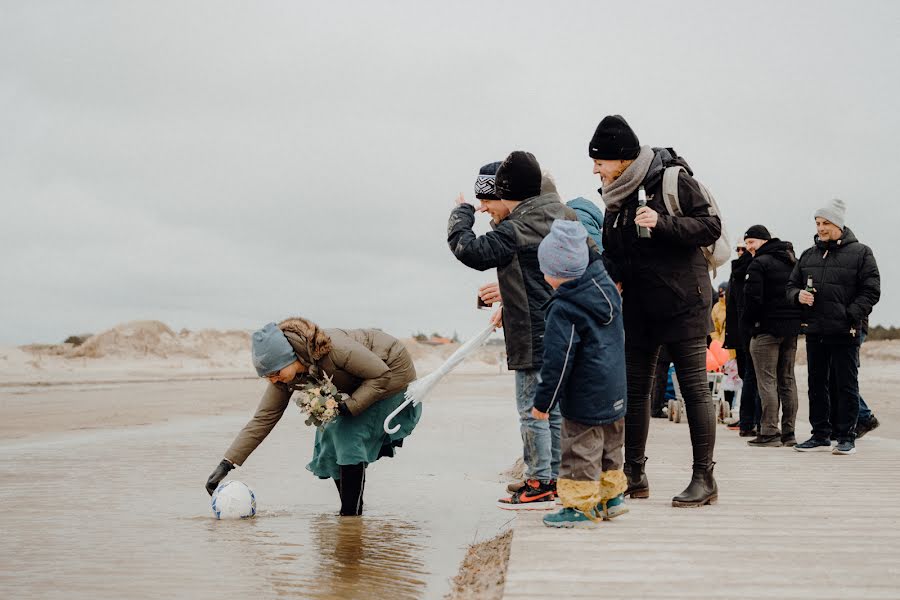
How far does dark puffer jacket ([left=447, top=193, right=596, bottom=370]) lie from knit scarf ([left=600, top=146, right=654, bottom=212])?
405 millimetres

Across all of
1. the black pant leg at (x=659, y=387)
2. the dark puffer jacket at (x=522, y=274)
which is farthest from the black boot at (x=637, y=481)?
the black pant leg at (x=659, y=387)

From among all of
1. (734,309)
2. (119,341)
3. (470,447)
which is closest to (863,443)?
(734,309)

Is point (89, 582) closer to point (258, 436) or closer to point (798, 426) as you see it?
point (258, 436)

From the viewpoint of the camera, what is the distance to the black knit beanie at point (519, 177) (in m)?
5.01

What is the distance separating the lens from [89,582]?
4.21 m

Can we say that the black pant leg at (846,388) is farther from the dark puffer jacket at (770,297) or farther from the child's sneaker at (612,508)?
the child's sneaker at (612,508)

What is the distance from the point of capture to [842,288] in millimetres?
7535

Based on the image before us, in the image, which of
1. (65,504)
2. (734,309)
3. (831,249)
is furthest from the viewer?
(734,309)

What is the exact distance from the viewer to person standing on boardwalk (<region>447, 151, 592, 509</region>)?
4.93 m

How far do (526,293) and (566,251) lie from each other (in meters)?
0.93

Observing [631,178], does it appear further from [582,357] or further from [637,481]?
Result: [637,481]

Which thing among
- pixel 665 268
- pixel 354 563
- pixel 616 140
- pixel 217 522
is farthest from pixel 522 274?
pixel 217 522

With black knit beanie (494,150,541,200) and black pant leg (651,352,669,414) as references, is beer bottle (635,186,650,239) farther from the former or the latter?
black pant leg (651,352,669,414)

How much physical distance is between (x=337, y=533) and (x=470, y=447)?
5255mm
